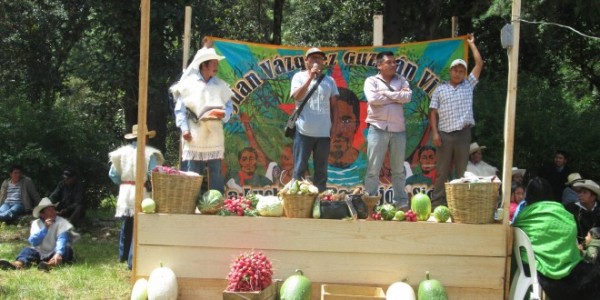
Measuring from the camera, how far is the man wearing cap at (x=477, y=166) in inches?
320

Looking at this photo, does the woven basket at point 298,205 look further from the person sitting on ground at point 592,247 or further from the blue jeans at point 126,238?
the blue jeans at point 126,238

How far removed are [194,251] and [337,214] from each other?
1.10m

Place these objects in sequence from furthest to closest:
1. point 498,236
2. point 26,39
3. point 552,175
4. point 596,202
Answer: point 26,39, point 552,175, point 596,202, point 498,236

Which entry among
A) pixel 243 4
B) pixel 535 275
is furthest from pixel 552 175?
pixel 243 4

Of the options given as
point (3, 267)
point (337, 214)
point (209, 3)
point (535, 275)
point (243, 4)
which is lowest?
point (3, 267)

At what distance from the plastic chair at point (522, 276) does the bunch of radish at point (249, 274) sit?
186cm

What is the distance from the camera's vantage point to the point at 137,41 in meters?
12.0

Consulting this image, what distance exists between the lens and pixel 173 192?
5270mm

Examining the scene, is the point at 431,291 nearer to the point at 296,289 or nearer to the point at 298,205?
the point at 296,289

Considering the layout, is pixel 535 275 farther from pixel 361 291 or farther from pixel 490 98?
pixel 490 98

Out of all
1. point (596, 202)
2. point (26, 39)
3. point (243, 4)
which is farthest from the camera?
point (243, 4)

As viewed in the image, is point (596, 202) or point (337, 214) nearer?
point (337, 214)

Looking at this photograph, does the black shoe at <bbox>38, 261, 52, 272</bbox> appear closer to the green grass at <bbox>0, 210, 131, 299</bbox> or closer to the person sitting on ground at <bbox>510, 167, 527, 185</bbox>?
the green grass at <bbox>0, 210, 131, 299</bbox>

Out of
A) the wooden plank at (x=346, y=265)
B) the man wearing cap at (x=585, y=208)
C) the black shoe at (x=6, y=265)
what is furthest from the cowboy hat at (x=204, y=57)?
the man wearing cap at (x=585, y=208)
